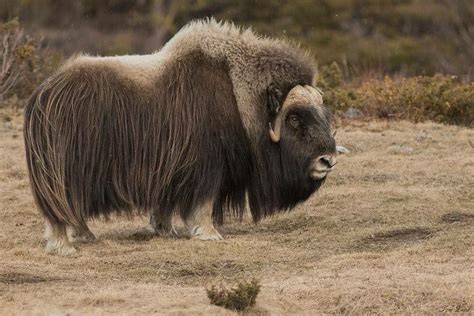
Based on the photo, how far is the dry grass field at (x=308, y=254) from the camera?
5809 millimetres

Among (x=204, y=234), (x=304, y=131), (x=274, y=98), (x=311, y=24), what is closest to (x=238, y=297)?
(x=204, y=234)

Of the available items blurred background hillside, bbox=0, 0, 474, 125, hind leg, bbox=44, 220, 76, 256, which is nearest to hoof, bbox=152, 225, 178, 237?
hind leg, bbox=44, 220, 76, 256

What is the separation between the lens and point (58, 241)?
24.0 ft

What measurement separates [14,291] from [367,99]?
273 inches

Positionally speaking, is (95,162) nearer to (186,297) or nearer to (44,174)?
(44,174)

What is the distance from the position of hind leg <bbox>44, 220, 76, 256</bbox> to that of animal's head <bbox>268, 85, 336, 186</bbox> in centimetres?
141

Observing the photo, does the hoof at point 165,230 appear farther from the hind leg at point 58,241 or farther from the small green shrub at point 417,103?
the small green shrub at point 417,103

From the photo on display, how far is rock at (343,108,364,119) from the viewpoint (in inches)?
480

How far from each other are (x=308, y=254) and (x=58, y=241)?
146 centimetres

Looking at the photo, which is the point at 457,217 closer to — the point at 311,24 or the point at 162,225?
the point at 162,225

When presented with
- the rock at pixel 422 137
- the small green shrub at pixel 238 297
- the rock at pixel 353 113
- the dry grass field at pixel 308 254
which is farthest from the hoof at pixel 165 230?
the rock at pixel 353 113

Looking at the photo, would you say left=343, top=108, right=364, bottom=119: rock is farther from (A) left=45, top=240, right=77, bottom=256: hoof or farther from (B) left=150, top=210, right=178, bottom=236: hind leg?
(A) left=45, top=240, right=77, bottom=256: hoof

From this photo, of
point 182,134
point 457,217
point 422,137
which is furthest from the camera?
point 422,137

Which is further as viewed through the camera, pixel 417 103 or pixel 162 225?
pixel 417 103
